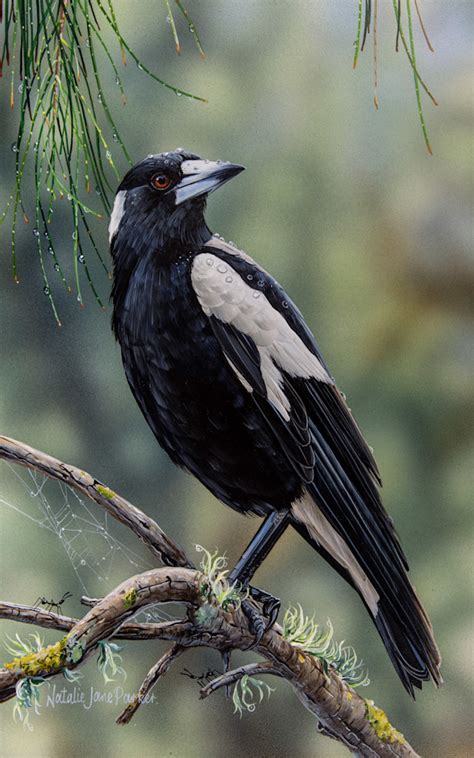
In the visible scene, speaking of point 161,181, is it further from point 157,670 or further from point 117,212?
point 157,670

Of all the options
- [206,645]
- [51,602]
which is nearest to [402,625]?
[206,645]

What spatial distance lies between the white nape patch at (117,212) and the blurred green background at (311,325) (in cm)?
3

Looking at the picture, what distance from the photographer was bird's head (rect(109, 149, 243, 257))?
109cm

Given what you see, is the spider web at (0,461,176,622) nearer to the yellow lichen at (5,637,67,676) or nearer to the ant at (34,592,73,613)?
the ant at (34,592,73,613)

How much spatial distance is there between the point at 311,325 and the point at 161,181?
0.99 ft

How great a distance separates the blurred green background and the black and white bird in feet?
0.16

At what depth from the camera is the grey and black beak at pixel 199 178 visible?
1.09m

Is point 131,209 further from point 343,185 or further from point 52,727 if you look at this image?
point 52,727


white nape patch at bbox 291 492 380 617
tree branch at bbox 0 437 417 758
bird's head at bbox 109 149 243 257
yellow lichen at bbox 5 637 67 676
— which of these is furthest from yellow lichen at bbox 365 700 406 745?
bird's head at bbox 109 149 243 257

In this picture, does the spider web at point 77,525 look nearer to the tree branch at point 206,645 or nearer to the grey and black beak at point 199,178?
the tree branch at point 206,645

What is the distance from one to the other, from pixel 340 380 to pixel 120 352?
327 mm

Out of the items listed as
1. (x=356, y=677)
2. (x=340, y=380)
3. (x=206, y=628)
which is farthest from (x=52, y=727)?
(x=340, y=380)

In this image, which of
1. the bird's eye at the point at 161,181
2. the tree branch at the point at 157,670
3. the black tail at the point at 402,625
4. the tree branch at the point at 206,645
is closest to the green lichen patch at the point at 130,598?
the tree branch at the point at 206,645

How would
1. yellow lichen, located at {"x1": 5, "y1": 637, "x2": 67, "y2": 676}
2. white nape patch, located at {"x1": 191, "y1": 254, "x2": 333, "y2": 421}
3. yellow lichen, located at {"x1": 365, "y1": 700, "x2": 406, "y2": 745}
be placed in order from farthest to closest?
yellow lichen, located at {"x1": 365, "y1": 700, "x2": 406, "y2": 745} < white nape patch, located at {"x1": 191, "y1": 254, "x2": 333, "y2": 421} < yellow lichen, located at {"x1": 5, "y1": 637, "x2": 67, "y2": 676}
